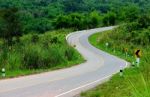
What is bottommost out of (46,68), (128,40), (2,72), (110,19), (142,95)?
(110,19)

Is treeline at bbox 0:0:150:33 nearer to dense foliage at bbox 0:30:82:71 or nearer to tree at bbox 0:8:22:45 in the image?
tree at bbox 0:8:22:45

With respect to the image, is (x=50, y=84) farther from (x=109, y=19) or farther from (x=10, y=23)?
(x=109, y=19)

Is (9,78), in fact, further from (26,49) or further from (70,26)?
(70,26)

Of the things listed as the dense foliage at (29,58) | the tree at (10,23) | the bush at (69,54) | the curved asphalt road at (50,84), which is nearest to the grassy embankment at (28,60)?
the dense foliage at (29,58)

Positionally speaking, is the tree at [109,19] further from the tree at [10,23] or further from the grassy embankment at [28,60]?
the grassy embankment at [28,60]

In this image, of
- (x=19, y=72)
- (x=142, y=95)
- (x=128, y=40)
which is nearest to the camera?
(x=142, y=95)

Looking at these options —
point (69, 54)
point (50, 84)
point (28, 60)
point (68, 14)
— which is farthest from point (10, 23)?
point (50, 84)

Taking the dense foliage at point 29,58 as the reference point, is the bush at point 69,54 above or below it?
below

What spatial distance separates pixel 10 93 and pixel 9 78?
4.76m

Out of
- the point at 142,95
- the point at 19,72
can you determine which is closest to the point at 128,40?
the point at 19,72

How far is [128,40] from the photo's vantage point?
177ft

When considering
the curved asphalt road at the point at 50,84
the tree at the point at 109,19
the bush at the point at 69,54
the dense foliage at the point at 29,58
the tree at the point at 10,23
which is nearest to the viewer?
the curved asphalt road at the point at 50,84

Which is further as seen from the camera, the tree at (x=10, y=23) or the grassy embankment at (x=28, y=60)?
the tree at (x=10, y=23)

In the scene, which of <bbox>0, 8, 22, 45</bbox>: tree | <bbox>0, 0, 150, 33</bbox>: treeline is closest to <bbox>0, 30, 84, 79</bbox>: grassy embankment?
<bbox>0, 8, 22, 45</bbox>: tree
